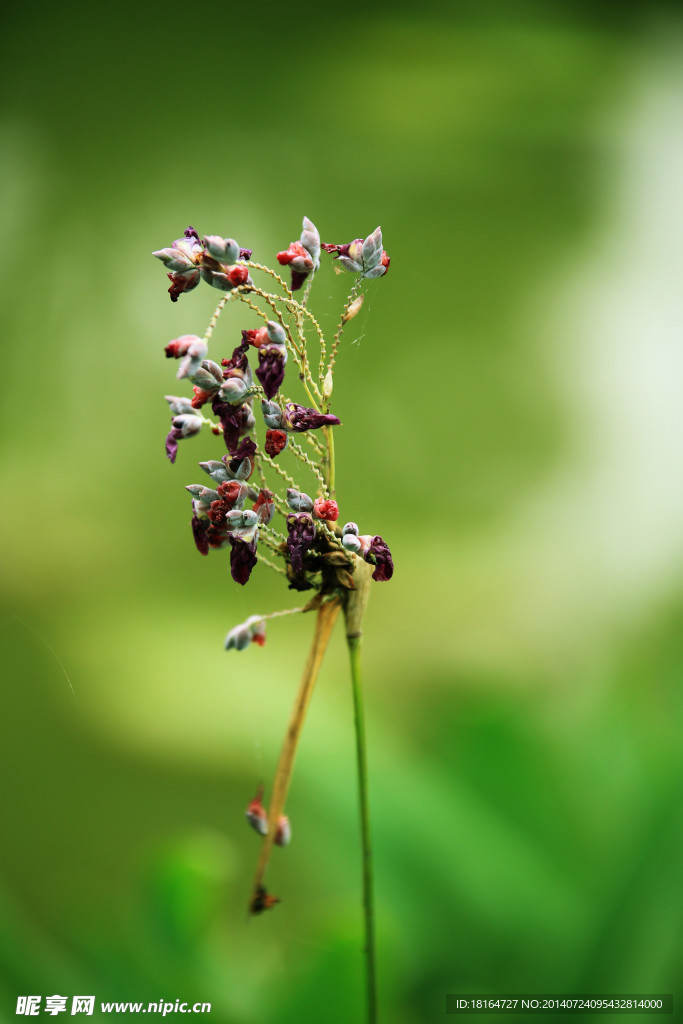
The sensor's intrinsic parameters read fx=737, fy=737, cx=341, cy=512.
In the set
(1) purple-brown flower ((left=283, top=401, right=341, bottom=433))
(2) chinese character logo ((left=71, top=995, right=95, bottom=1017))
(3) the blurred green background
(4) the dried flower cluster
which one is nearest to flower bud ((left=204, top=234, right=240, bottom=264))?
(4) the dried flower cluster

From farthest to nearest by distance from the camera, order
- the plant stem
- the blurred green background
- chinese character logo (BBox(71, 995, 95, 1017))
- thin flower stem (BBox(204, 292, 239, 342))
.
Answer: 1. the blurred green background
2. chinese character logo (BBox(71, 995, 95, 1017))
3. the plant stem
4. thin flower stem (BBox(204, 292, 239, 342))

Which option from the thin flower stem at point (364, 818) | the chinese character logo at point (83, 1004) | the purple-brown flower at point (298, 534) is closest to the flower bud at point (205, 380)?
the purple-brown flower at point (298, 534)

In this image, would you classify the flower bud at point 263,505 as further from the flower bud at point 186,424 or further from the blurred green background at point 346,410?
the blurred green background at point 346,410

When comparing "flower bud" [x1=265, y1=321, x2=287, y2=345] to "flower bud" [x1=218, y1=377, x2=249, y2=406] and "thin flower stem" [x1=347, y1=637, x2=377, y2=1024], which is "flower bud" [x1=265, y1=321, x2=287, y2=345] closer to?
"flower bud" [x1=218, y1=377, x2=249, y2=406]

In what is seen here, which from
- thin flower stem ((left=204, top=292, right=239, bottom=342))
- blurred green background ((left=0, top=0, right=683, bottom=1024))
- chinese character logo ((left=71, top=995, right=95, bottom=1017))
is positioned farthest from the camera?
blurred green background ((left=0, top=0, right=683, bottom=1024))

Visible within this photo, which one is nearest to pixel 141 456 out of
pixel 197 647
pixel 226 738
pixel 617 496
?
pixel 197 647

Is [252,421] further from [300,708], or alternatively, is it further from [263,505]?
[300,708]

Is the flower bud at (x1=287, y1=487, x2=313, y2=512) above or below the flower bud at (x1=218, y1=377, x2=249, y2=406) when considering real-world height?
below

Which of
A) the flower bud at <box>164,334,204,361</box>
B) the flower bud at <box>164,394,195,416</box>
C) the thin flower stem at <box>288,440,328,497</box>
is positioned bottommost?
the thin flower stem at <box>288,440,328,497</box>
